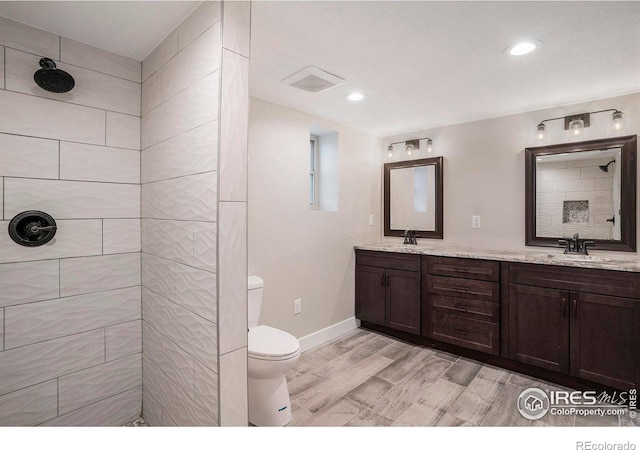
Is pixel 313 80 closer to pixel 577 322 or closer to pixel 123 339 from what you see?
pixel 123 339

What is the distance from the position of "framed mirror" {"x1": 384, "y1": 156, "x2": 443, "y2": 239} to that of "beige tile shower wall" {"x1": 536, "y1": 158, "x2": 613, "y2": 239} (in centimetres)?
90

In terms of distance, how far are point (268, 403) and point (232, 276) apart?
3.13 feet

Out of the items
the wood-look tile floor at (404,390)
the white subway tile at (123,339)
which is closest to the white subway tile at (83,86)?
the white subway tile at (123,339)

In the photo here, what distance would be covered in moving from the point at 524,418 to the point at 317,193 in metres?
2.45

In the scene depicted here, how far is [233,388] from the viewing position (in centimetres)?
144

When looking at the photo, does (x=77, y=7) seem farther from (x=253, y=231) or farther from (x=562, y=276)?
(x=562, y=276)

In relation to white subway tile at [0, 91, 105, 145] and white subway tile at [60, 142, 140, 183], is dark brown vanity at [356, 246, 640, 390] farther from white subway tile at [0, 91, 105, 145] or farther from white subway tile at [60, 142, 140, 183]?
white subway tile at [0, 91, 105, 145]

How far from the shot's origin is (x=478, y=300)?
2717mm

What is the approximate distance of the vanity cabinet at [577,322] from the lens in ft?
6.86

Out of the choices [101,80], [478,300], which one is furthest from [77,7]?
[478,300]

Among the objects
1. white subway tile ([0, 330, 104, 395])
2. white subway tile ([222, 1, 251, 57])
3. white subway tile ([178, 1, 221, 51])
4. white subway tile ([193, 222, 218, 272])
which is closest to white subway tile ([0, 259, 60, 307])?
white subway tile ([0, 330, 104, 395])

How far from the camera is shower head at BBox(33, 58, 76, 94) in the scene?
5.33 ft

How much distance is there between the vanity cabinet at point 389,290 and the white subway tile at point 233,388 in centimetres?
200

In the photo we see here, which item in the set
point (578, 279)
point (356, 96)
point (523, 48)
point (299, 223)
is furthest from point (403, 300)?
point (523, 48)
